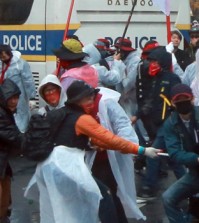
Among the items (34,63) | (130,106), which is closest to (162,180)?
(130,106)

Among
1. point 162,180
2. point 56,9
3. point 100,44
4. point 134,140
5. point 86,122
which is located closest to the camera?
point 86,122

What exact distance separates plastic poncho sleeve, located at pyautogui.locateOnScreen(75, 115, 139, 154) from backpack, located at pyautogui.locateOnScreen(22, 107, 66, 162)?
17cm

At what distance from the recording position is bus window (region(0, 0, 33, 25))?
12.5 meters

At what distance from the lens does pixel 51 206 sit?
6.50 meters

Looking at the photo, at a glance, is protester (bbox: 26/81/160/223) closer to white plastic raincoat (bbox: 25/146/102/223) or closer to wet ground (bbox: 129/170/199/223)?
white plastic raincoat (bbox: 25/146/102/223)

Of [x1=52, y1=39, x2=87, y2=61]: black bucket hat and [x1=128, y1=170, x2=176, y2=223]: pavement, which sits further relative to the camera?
[x1=128, y1=170, x2=176, y2=223]: pavement

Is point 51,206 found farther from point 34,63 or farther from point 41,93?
point 34,63

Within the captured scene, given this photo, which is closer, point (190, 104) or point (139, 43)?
point (190, 104)

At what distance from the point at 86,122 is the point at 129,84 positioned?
4130 mm

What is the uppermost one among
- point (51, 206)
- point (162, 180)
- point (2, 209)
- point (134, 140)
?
point (134, 140)

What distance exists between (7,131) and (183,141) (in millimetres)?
1517

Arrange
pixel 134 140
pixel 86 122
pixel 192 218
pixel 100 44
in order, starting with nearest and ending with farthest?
pixel 86 122, pixel 134 140, pixel 192 218, pixel 100 44

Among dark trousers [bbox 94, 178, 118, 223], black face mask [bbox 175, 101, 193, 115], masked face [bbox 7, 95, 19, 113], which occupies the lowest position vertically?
dark trousers [bbox 94, 178, 118, 223]

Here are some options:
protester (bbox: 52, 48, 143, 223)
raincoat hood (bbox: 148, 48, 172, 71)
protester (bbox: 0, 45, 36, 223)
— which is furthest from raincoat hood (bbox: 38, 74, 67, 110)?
protester (bbox: 0, 45, 36, 223)
